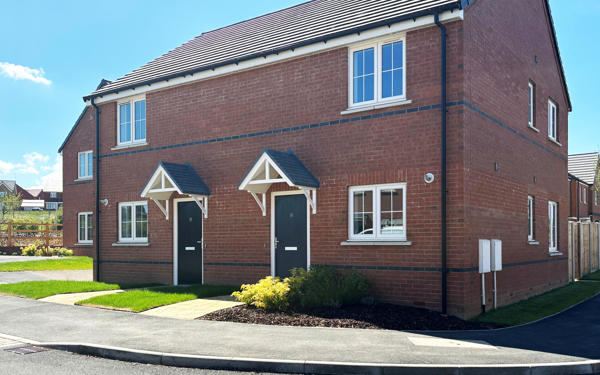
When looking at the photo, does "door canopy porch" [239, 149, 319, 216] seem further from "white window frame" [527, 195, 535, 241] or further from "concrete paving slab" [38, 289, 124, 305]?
"white window frame" [527, 195, 535, 241]

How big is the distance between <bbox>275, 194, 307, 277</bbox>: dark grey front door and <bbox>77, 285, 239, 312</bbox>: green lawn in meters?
1.42

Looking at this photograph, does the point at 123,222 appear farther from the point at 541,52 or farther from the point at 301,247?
the point at 541,52

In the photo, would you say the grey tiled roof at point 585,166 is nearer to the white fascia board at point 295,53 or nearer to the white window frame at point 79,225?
the white fascia board at point 295,53

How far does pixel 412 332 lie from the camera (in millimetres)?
8750

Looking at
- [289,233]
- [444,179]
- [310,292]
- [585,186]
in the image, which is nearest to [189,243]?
[289,233]

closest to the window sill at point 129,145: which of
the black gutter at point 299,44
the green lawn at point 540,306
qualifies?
the black gutter at point 299,44

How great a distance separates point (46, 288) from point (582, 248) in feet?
59.1

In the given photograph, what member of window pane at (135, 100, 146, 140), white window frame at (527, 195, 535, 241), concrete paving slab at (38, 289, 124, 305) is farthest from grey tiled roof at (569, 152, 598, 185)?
concrete paving slab at (38, 289, 124, 305)

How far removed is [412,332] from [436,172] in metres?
3.22

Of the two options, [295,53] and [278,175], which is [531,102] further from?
[278,175]

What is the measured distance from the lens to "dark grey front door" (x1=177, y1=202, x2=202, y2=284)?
46.9 feet

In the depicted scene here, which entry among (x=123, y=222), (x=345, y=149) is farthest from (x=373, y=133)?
(x=123, y=222)

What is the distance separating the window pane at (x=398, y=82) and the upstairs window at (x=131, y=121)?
7.92 metres

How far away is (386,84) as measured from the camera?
11266 millimetres
